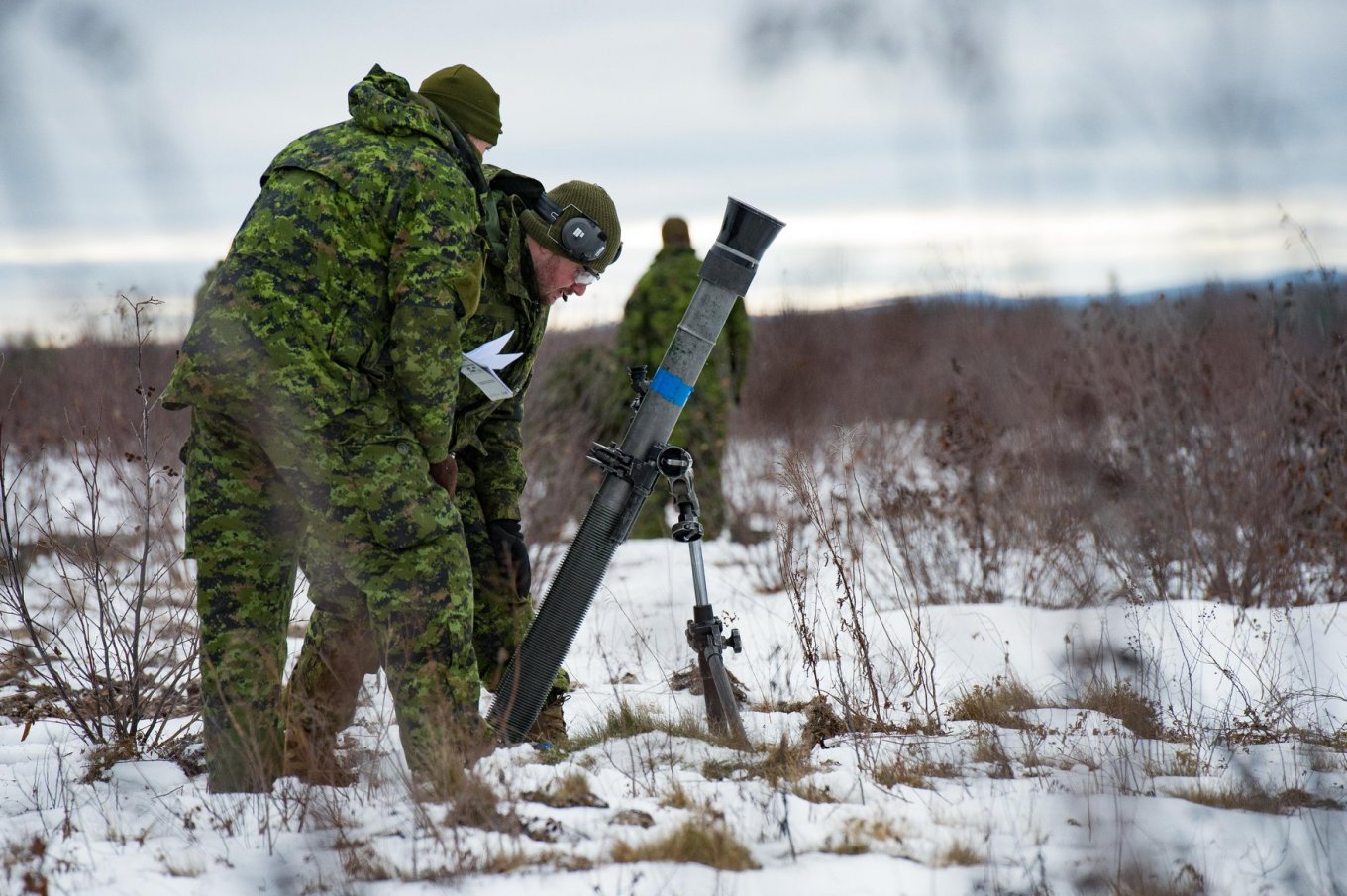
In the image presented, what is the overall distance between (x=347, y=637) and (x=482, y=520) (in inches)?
24.5

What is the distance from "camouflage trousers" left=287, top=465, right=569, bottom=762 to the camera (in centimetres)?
301

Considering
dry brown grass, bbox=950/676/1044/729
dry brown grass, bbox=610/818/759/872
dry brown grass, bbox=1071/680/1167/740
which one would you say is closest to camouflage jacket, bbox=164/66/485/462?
dry brown grass, bbox=610/818/759/872

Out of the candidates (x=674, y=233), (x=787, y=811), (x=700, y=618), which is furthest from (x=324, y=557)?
(x=674, y=233)

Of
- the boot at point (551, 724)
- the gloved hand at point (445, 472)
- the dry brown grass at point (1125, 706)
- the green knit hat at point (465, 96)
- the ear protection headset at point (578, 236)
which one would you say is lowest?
the dry brown grass at point (1125, 706)

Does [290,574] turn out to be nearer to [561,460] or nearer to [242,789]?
[242,789]

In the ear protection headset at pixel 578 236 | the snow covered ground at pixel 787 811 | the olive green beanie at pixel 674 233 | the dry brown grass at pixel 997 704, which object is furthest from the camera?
the olive green beanie at pixel 674 233

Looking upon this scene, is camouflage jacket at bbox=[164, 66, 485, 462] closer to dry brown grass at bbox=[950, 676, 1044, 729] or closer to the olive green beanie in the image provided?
dry brown grass at bbox=[950, 676, 1044, 729]

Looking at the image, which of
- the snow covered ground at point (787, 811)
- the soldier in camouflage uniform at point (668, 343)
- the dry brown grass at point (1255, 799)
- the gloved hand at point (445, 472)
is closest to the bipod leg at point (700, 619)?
the snow covered ground at point (787, 811)

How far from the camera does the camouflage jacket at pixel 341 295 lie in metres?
2.74

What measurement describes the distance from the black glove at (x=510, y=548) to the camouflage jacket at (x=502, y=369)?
0.11ft

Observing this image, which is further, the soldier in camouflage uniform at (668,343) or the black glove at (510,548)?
the soldier in camouflage uniform at (668,343)

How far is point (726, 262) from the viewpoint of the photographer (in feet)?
10.8

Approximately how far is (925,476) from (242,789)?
840 centimetres

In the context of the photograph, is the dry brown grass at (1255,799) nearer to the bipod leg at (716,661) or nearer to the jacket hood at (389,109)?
the bipod leg at (716,661)
